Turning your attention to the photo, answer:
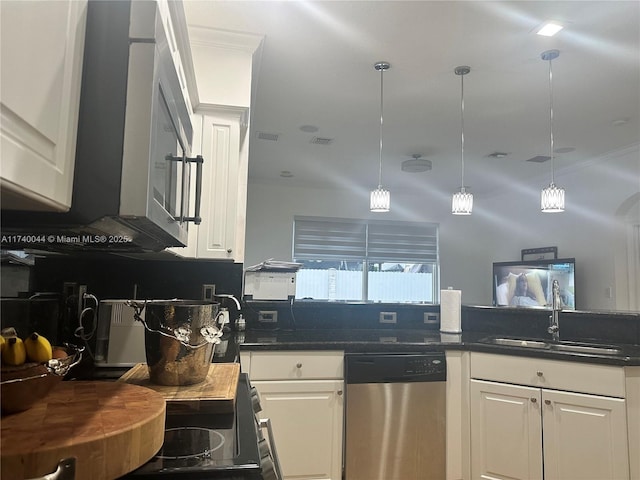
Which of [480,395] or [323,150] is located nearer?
[480,395]

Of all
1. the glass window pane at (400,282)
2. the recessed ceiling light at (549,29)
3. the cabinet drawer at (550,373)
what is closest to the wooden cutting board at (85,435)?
the cabinet drawer at (550,373)

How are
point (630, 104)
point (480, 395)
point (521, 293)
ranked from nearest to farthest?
point (480, 395)
point (630, 104)
point (521, 293)

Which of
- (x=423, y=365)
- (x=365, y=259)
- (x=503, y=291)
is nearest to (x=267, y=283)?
(x=423, y=365)

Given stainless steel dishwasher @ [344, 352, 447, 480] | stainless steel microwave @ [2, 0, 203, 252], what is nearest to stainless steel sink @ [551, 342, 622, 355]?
stainless steel dishwasher @ [344, 352, 447, 480]

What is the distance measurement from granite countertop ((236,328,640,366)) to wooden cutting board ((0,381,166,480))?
1.40 m

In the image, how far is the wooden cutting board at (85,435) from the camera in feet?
2.18

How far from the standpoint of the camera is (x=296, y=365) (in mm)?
2348

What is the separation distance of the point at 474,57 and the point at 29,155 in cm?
278

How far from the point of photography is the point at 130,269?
2596mm

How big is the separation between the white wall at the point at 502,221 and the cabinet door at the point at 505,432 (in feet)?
10.5

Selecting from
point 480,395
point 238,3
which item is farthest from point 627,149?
point 238,3

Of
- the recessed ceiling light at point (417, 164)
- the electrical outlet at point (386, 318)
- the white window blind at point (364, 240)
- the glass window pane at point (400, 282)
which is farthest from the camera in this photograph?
the glass window pane at point (400, 282)

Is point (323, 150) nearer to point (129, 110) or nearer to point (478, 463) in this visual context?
point (478, 463)

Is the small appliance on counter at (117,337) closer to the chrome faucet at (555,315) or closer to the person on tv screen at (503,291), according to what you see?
the chrome faucet at (555,315)
